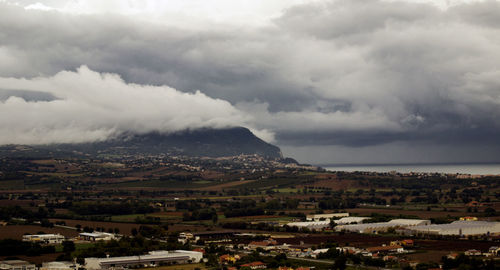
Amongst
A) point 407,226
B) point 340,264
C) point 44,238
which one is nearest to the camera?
point 340,264

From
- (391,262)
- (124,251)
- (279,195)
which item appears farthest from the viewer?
(279,195)

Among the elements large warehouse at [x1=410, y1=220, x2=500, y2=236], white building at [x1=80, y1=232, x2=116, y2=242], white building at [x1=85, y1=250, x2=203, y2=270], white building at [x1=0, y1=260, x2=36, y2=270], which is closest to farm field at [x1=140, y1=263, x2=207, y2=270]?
white building at [x1=85, y1=250, x2=203, y2=270]

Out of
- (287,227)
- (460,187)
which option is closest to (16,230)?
(287,227)

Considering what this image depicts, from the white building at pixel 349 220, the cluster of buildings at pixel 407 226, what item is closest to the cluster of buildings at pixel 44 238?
the cluster of buildings at pixel 407 226

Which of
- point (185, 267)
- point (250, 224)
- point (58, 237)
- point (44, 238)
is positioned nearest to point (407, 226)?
point (250, 224)

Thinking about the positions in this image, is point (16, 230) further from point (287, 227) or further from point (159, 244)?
point (287, 227)

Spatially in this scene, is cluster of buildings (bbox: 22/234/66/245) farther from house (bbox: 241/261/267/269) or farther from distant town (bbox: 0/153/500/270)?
house (bbox: 241/261/267/269)

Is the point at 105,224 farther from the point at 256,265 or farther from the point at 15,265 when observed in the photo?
the point at 256,265
